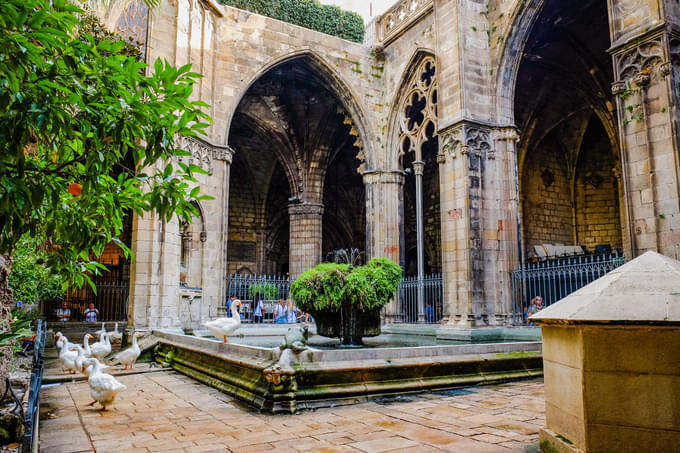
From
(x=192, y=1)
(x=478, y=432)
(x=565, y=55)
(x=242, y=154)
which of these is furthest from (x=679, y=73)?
(x=242, y=154)

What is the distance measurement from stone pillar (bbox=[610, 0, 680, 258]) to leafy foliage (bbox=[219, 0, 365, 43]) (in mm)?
11562

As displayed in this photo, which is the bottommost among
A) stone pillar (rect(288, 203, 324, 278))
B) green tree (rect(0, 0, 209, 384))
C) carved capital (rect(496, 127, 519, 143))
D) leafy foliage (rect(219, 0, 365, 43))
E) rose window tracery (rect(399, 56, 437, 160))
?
green tree (rect(0, 0, 209, 384))

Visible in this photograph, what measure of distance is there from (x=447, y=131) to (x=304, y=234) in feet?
28.1

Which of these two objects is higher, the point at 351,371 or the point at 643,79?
the point at 643,79

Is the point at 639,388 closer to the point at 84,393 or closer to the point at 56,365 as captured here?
the point at 84,393

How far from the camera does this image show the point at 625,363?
2.27 meters

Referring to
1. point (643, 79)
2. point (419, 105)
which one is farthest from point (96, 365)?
point (419, 105)

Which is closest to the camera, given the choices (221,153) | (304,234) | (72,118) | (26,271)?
(72,118)

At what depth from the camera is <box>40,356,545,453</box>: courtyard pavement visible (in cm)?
320

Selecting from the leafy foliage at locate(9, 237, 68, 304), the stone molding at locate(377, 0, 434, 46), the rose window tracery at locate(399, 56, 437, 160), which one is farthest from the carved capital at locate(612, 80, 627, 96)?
the leafy foliage at locate(9, 237, 68, 304)

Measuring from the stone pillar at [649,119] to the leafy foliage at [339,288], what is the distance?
416 centimetres

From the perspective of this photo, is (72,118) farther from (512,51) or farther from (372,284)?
(512,51)

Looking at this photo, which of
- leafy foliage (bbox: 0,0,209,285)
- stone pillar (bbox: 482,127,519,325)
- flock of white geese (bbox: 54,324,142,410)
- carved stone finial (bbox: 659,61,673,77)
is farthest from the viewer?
stone pillar (bbox: 482,127,519,325)

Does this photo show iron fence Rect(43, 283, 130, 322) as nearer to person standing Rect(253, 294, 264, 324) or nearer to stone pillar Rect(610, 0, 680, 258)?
person standing Rect(253, 294, 264, 324)
